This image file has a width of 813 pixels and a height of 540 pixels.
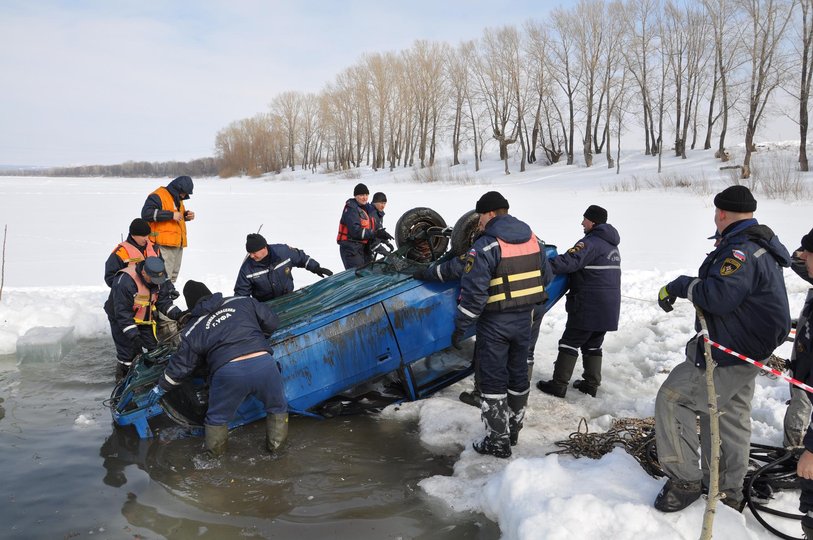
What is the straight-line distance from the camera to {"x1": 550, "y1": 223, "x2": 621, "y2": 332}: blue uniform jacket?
197 inches

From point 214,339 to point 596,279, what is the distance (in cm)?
324

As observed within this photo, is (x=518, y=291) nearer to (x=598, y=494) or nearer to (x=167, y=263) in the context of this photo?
(x=598, y=494)

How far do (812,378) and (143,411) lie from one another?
438 centimetres

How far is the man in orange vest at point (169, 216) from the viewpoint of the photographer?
6.75 metres

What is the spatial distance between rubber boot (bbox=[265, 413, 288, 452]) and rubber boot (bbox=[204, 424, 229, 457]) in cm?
32

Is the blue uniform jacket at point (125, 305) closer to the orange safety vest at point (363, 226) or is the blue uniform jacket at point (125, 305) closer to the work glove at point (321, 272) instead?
the work glove at point (321, 272)

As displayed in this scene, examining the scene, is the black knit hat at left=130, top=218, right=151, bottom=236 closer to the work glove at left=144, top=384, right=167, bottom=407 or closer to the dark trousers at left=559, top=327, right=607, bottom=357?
the work glove at left=144, top=384, right=167, bottom=407

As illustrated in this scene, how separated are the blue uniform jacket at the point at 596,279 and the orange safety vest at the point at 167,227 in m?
4.60

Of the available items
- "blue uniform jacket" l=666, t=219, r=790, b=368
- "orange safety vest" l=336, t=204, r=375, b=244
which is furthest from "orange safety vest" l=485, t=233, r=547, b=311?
"orange safety vest" l=336, t=204, r=375, b=244

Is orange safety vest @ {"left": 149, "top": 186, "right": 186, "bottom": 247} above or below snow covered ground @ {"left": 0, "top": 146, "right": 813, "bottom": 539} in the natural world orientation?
above

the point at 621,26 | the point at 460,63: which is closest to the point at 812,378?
the point at 621,26

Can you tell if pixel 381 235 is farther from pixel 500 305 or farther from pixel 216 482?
pixel 216 482

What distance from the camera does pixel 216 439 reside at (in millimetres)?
4301

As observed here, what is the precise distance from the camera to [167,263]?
7105mm
